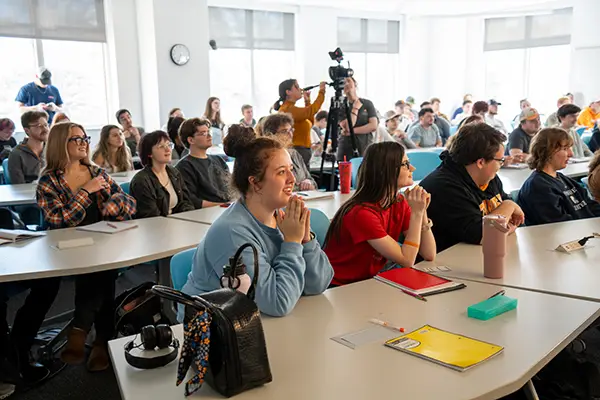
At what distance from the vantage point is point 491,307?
165 cm

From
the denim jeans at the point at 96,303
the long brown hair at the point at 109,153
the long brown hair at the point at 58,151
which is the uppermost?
the long brown hair at the point at 58,151

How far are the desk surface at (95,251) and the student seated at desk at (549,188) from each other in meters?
1.82

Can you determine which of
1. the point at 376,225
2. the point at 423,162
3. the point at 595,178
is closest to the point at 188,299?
the point at 376,225

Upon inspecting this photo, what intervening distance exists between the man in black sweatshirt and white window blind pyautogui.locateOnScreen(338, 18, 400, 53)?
31.3 feet

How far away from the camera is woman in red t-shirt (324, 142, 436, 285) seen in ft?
7.35

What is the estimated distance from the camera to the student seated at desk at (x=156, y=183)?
3438mm

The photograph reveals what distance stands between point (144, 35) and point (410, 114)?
4.93 m

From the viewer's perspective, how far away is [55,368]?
2.90 metres

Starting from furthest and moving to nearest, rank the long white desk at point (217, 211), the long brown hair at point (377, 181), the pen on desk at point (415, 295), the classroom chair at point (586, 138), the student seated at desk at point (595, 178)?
the classroom chair at point (586, 138) → the long white desk at point (217, 211) → the student seated at desk at point (595, 178) → the long brown hair at point (377, 181) → the pen on desk at point (415, 295)

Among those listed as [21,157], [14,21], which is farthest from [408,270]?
[14,21]

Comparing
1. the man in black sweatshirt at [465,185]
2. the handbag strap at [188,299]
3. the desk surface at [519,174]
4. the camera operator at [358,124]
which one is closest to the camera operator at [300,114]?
the camera operator at [358,124]

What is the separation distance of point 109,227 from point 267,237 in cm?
148

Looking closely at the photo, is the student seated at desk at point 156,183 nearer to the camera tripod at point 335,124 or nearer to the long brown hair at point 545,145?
the camera tripod at point 335,124

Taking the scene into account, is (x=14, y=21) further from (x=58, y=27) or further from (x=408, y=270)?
(x=408, y=270)
